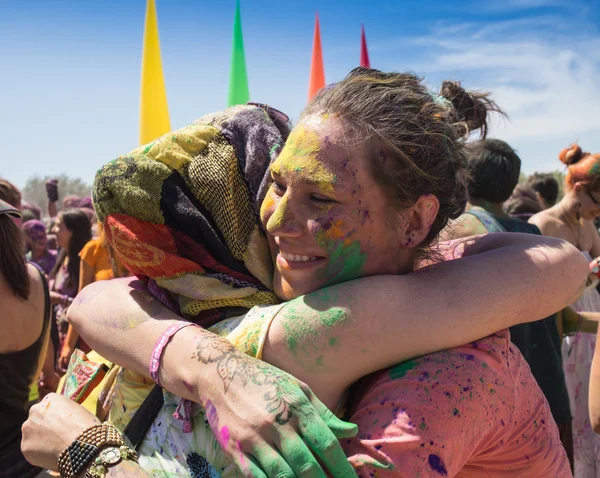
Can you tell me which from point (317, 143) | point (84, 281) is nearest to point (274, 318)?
point (317, 143)

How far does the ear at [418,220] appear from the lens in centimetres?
156

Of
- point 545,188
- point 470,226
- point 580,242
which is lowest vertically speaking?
point 580,242

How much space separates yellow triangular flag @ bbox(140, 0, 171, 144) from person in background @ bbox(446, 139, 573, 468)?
397cm

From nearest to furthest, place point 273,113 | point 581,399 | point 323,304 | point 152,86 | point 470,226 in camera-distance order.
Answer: point 323,304 < point 273,113 < point 470,226 < point 581,399 < point 152,86

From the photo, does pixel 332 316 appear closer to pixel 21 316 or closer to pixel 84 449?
pixel 84 449

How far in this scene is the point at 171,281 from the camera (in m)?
1.54

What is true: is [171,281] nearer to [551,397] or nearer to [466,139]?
[466,139]

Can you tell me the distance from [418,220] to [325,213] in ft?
0.93

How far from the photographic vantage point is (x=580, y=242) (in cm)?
518

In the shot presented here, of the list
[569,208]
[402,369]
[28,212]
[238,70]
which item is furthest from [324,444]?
[28,212]

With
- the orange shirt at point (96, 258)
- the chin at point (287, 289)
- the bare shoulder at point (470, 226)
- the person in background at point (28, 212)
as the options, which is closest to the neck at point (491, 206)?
the bare shoulder at point (470, 226)

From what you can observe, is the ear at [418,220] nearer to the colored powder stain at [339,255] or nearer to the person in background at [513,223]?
the colored powder stain at [339,255]

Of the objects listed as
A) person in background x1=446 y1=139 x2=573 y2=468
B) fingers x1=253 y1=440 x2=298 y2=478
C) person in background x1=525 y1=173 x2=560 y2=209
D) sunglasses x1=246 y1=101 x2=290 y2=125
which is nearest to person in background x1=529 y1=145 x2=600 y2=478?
person in background x1=446 y1=139 x2=573 y2=468

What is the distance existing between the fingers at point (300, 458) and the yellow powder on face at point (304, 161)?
2.04 feet
